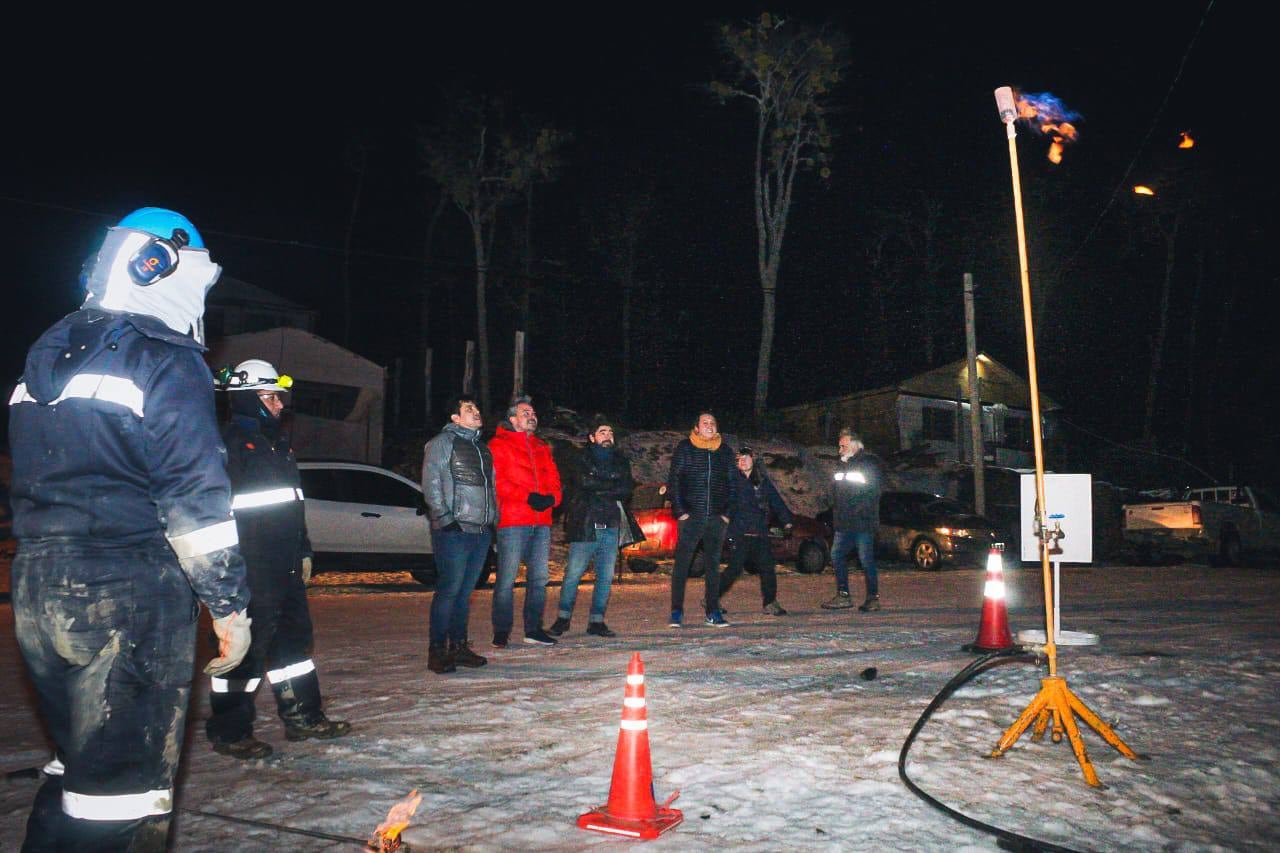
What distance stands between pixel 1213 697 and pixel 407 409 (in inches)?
1873

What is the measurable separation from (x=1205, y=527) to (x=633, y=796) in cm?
2249

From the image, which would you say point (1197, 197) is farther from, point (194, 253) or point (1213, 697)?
point (194, 253)

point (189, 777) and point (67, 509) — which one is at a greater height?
point (67, 509)

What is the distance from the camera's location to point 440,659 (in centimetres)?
729

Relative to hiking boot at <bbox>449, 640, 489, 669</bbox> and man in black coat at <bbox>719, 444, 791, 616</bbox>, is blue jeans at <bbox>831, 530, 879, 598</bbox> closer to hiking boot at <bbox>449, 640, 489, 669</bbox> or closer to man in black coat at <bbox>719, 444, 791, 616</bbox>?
man in black coat at <bbox>719, 444, 791, 616</bbox>

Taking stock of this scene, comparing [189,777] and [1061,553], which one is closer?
[189,777]

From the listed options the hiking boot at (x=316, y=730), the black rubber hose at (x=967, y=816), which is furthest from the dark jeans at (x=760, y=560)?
the hiking boot at (x=316, y=730)

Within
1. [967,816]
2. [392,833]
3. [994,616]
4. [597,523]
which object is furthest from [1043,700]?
[597,523]

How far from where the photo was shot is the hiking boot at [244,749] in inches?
196

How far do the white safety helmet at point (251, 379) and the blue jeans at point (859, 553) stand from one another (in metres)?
7.33

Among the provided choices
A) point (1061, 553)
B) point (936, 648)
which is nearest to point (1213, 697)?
point (1061, 553)

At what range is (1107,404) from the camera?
56031 mm

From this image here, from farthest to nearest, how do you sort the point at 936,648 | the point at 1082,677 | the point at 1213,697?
1. the point at 936,648
2. the point at 1082,677
3. the point at 1213,697

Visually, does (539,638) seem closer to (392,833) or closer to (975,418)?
(392,833)
